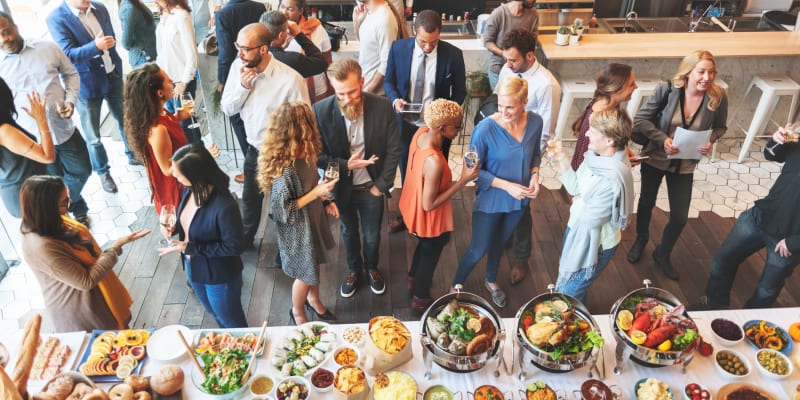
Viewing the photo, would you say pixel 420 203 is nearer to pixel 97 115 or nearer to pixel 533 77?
pixel 533 77

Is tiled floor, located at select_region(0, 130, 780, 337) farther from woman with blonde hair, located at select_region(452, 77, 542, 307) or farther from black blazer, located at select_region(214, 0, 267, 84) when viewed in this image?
woman with blonde hair, located at select_region(452, 77, 542, 307)

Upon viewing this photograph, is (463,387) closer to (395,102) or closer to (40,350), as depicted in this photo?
(40,350)

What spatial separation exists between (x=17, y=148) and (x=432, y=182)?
2491mm

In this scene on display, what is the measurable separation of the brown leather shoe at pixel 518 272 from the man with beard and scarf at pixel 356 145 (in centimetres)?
98

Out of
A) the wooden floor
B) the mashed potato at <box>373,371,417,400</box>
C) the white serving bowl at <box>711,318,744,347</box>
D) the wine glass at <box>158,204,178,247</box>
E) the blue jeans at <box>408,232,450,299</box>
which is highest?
the wine glass at <box>158,204,178,247</box>

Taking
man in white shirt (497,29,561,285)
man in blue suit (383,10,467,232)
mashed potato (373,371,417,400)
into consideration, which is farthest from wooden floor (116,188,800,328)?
mashed potato (373,371,417,400)

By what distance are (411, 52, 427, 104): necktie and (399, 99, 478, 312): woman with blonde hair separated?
1060mm

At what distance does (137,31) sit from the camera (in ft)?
15.5

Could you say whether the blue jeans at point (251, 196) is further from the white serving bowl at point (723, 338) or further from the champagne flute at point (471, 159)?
the white serving bowl at point (723, 338)

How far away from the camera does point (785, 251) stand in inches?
120

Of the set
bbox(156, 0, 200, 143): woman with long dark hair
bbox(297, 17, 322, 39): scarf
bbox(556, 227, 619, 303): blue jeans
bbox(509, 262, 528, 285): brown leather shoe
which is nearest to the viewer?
bbox(556, 227, 619, 303): blue jeans

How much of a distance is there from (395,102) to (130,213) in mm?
2362

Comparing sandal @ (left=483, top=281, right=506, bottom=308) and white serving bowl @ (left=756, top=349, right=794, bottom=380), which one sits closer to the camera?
white serving bowl @ (left=756, top=349, right=794, bottom=380)

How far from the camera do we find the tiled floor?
394cm
